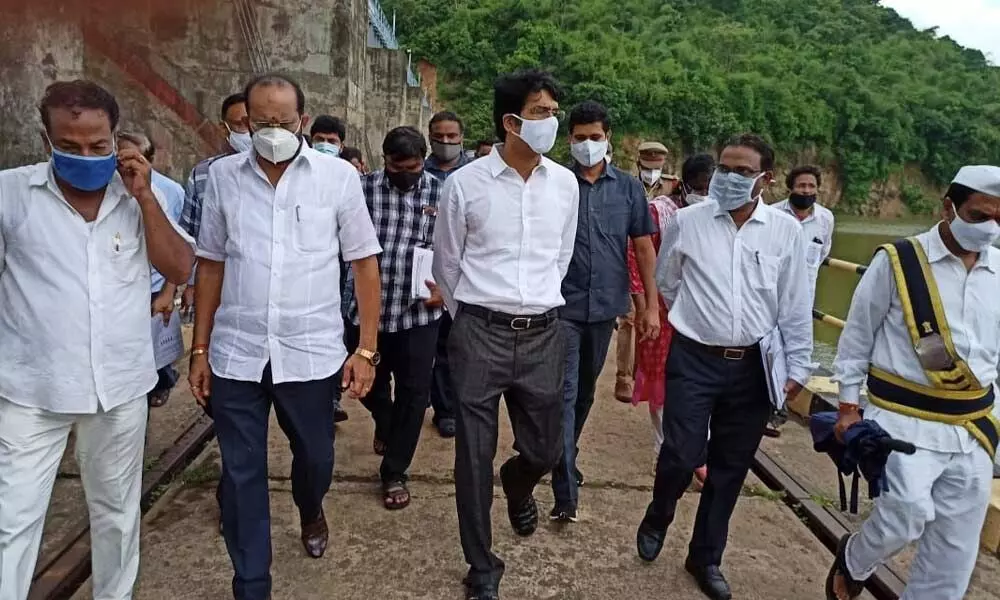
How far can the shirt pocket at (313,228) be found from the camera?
257 cm

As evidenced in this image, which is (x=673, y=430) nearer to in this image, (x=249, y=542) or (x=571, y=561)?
(x=571, y=561)

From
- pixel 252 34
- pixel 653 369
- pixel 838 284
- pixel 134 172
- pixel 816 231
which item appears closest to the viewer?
pixel 134 172

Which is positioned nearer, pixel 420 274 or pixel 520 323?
pixel 520 323

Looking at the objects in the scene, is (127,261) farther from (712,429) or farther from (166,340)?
(712,429)

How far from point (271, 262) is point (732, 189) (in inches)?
73.2

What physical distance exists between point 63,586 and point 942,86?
63544 millimetres

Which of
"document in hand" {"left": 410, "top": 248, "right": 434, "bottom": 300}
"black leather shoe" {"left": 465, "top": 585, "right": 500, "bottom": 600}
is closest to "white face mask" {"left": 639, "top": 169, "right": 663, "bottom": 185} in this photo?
"document in hand" {"left": 410, "top": 248, "right": 434, "bottom": 300}

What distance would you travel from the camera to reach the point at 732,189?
297 cm

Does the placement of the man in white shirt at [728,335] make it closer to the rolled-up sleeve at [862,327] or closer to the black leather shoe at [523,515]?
the rolled-up sleeve at [862,327]

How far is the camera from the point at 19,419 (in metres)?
2.16

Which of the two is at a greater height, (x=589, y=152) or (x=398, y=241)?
(x=589, y=152)

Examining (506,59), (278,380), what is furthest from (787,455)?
(506,59)

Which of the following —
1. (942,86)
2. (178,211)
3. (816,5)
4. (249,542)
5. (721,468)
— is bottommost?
(249,542)

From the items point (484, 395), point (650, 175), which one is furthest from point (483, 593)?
point (650, 175)
